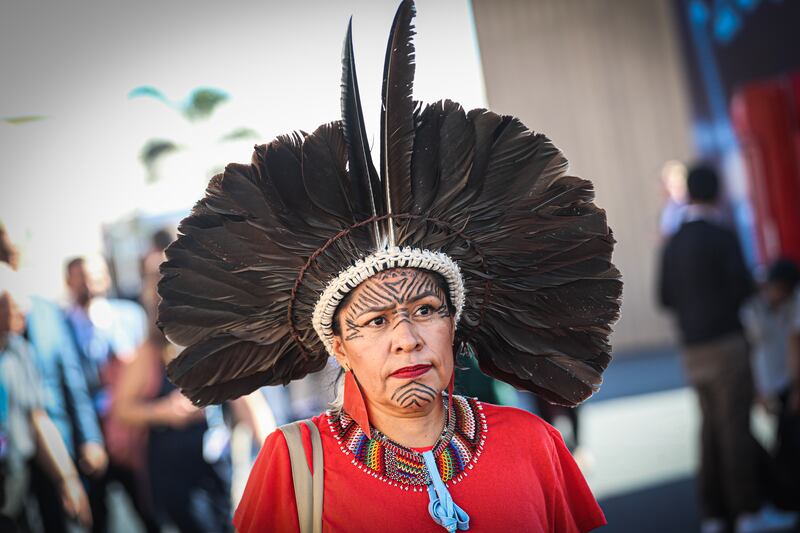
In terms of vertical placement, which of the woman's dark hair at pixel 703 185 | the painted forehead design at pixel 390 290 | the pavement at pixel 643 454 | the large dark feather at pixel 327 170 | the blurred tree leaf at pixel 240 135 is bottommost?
the pavement at pixel 643 454

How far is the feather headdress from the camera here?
6.69 feet

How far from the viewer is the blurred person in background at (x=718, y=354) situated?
482cm

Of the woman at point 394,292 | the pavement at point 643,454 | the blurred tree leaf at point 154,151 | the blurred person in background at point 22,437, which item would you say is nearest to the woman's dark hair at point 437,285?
the woman at point 394,292

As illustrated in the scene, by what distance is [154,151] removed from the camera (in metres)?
3.47

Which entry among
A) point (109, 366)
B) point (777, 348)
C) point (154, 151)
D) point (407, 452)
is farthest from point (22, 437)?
point (777, 348)

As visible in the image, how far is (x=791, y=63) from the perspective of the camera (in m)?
9.24

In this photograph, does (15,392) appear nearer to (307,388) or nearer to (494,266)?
(494,266)

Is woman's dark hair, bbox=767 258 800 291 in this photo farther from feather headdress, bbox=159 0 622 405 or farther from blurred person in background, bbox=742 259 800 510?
feather headdress, bbox=159 0 622 405

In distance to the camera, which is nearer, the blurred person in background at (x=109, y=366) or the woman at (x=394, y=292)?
the woman at (x=394, y=292)

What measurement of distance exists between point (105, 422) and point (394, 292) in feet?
8.76

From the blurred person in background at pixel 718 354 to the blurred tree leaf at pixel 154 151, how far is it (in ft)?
9.12

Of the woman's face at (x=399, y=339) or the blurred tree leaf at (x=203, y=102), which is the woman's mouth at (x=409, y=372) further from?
the blurred tree leaf at (x=203, y=102)

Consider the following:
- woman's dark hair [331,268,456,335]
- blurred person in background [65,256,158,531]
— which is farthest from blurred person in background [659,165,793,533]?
woman's dark hair [331,268,456,335]

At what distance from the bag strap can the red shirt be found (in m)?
0.01
